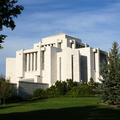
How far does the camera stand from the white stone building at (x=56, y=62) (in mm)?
51219

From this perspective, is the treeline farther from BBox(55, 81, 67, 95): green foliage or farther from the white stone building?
the white stone building

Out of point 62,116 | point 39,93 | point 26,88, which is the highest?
point 26,88

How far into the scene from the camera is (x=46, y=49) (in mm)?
53375

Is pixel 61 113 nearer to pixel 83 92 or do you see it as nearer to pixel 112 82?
pixel 112 82

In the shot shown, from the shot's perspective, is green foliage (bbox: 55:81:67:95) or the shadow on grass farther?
green foliage (bbox: 55:81:67:95)

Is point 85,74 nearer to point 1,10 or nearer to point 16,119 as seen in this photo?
point 16,119

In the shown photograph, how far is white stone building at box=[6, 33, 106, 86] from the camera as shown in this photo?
51219 millimetres

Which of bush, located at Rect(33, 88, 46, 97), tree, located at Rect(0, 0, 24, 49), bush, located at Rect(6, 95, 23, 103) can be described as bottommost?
bush, located at Rect(6, 95, 23, 103)

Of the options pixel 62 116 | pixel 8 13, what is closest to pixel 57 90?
pixel 62 116

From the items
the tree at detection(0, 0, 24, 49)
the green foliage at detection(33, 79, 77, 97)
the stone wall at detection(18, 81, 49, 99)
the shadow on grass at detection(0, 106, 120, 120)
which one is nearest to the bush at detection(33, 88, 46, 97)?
the green foliage at detection(33, 79, 77, 97)

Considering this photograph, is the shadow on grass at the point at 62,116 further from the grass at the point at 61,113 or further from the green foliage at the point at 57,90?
the green foliage at the point at 57,90

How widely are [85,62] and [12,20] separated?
4393cm

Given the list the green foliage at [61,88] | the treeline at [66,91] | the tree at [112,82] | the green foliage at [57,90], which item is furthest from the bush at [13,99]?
the tree at [112,82]

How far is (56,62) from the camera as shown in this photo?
53.5 m
